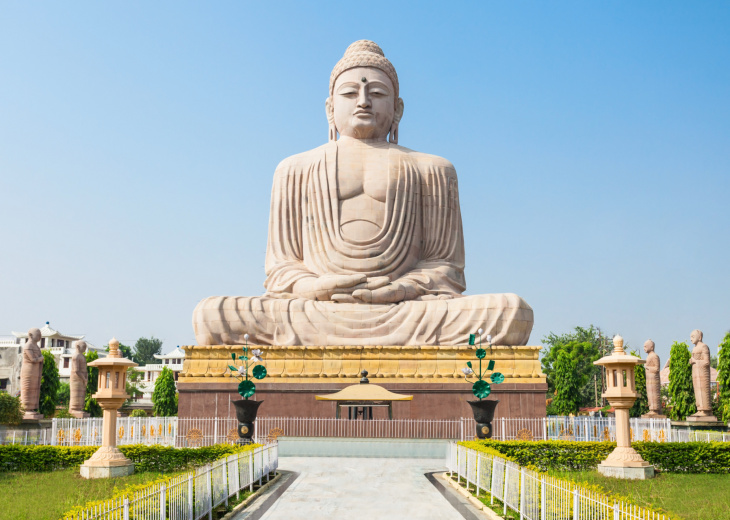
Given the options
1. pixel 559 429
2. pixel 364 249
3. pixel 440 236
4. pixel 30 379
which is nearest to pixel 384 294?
pixel 364 249

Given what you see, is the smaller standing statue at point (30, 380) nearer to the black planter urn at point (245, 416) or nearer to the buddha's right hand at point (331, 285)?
the buddha's right hand at point (331, 285)

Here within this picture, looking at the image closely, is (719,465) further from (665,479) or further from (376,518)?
(376,518)

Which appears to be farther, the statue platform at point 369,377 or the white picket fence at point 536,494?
the statue platform at point 369,377

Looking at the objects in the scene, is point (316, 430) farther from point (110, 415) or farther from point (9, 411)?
point (9, 411)

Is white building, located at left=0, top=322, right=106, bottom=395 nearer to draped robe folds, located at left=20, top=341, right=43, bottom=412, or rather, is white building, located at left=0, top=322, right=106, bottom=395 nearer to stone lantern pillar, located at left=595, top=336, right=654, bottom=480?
draped robe folds, located at left=20, top=341, right=43, bottom=412

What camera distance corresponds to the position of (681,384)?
23.1m

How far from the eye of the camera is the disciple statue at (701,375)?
772 inches

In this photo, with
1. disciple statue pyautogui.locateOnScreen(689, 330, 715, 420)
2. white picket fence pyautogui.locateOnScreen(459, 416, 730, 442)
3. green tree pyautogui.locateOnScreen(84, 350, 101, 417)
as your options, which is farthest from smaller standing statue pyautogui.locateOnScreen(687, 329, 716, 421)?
green tree pyautogui.locateOnScreen(84, 350, 101, 417)

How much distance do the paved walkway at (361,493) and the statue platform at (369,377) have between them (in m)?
4.35

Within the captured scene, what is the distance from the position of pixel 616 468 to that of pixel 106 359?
770 cm

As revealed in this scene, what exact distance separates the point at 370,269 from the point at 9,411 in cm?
1050

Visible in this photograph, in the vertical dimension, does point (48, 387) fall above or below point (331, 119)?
below

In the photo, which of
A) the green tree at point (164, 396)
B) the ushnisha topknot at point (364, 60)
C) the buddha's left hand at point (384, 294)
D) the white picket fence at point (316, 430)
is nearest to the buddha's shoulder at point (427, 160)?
the ushnisha topknot at point (364, 60)

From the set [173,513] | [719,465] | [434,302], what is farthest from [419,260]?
[173,513]
